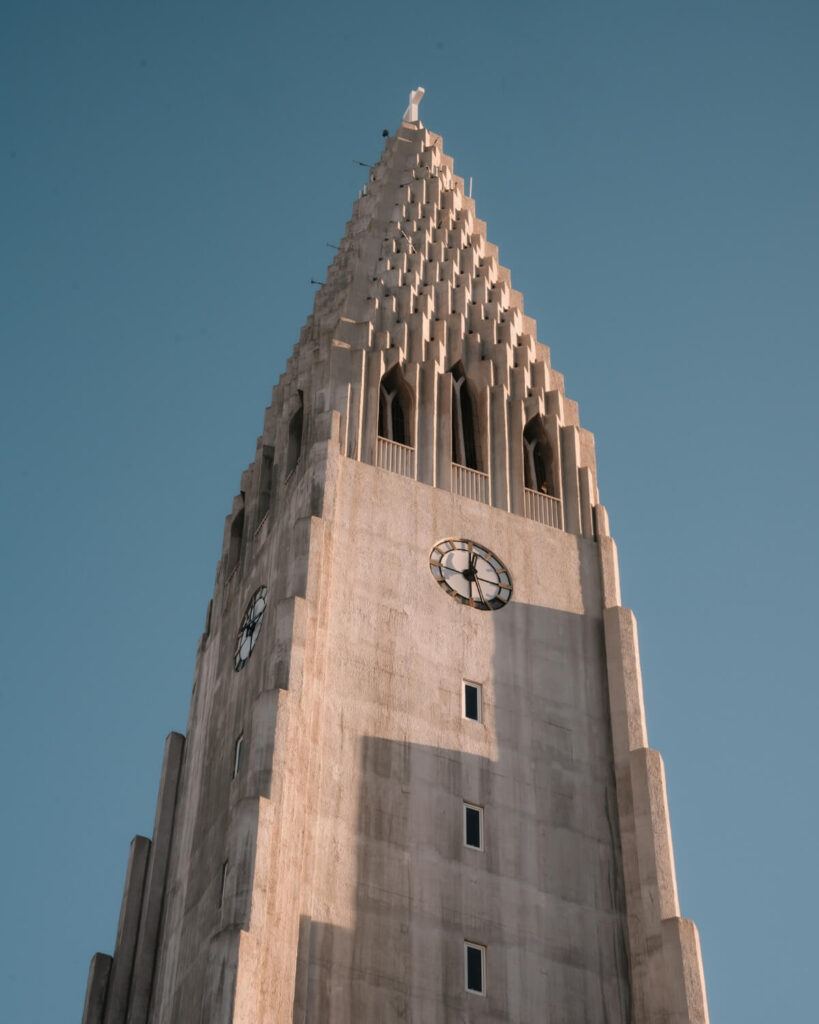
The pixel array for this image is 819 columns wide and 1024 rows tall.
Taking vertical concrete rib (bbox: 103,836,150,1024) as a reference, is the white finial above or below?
above

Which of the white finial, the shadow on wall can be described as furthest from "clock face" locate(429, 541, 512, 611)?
the white finial

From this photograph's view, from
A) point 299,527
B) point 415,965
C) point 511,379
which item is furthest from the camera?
point 511,379

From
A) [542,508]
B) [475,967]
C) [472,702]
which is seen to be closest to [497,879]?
[475,967]

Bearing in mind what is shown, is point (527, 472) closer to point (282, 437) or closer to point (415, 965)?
point (282, 437)

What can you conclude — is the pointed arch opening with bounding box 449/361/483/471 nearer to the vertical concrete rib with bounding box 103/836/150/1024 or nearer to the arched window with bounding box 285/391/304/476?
the arched window with bounding box 285/391/304/476

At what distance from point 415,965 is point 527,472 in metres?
19.0

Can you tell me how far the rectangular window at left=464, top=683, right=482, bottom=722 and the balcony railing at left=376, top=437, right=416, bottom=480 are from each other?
7.57 metres

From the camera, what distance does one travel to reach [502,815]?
44.8 m

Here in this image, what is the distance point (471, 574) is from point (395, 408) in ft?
24.8

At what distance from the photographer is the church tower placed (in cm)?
4109

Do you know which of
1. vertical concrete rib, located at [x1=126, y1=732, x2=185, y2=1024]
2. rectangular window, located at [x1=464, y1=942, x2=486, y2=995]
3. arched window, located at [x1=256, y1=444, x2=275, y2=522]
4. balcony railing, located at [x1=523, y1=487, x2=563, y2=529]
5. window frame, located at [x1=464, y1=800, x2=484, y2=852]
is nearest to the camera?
rectangular window, located at [x1=464, y1=942, x2=486, y2=995]

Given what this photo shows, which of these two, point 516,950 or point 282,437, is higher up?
point 282,437

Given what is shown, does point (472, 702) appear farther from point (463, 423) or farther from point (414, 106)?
point (414, 106)

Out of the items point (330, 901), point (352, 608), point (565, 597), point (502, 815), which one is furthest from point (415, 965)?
point (565, 597)
